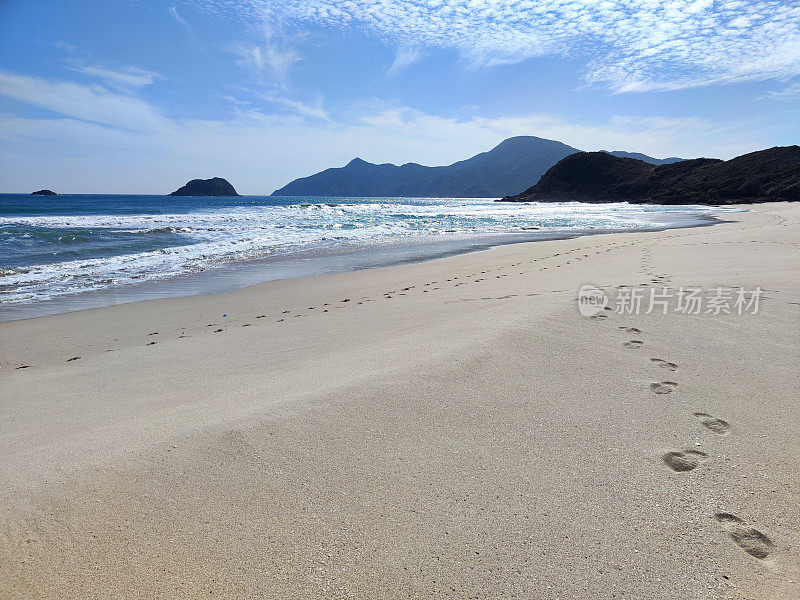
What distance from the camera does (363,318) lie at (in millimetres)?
4734

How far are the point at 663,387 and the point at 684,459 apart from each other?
0.74m

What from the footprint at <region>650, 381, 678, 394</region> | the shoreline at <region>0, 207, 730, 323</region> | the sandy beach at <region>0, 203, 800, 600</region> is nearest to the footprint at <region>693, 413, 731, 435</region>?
the sandy beach at <region>0, 203, 800, 600</region>

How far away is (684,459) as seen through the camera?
182cm

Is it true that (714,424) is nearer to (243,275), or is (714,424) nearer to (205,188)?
(243,275)

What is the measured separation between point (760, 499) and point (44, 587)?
2.40m

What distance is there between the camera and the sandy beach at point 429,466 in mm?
1337

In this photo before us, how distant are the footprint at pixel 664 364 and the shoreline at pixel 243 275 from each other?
6772mm

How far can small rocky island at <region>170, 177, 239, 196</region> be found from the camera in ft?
502

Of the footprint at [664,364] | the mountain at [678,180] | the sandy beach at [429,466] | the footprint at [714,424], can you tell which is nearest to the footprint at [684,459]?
the sandy beach at [429,466]

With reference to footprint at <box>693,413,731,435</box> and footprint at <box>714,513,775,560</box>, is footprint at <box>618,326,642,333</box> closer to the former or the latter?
footprint at <box>693,413,731,435</box>

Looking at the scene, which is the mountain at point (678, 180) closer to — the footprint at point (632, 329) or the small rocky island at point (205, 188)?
the footprint at point (632, 329)

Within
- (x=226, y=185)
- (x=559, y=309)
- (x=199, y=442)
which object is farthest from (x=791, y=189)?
(x=226, y=185)

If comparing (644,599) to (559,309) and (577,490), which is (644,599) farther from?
(559,309)

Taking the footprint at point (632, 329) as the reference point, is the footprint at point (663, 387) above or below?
below
